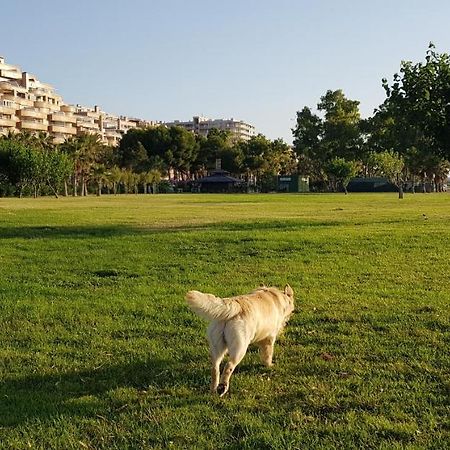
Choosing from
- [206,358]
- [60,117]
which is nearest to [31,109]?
[60,117]

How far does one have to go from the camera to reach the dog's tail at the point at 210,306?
16.7 feet

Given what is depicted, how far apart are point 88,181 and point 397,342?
95627mm

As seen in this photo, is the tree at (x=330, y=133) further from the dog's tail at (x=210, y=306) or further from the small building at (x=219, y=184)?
the dog's tail at (x=210, y=306)

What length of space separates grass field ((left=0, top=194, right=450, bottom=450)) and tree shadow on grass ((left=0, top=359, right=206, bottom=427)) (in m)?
0.02

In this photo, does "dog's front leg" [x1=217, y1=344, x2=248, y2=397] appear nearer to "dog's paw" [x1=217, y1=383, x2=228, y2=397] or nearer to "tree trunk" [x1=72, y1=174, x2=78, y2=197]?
"dog's paw" [x1=217, y1=383, x2=228, y2=397]

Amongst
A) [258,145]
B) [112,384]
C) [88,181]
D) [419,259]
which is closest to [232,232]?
[419,259]

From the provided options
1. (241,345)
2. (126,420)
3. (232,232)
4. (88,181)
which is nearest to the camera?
(126,420)

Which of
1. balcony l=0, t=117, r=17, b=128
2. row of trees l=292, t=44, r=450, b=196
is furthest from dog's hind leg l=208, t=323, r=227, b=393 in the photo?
balcony l=0, t=117, r=17, b=128

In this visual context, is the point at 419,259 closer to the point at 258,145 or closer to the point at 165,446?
the point at 165,446

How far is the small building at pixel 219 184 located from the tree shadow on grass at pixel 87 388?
10445 centimetres

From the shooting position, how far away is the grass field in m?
4.61

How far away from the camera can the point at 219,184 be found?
367 feet

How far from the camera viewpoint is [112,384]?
567 cm

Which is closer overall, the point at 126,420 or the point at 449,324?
the point at 126,420
